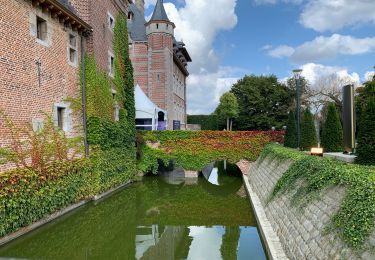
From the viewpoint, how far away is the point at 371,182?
15.9 feet

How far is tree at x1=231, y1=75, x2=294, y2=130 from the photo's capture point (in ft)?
148

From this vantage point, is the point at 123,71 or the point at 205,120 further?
the point at 205,120

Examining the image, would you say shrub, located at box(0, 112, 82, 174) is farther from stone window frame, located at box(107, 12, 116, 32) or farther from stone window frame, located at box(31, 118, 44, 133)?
stone window frame, located at box(107, 12, 116, 32)

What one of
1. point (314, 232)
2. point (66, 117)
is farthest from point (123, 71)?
point (314, 232)

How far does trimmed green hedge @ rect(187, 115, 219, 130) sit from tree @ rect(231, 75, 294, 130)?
478 cm

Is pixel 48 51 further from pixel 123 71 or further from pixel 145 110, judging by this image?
pixel 145 110

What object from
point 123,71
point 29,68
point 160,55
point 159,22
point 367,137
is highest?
point 159,22

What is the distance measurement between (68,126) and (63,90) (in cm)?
147

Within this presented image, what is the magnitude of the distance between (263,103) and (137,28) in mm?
19930

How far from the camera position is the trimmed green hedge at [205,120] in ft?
172

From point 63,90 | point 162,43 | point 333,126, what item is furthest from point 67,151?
point 162,43

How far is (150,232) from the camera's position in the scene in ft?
36.8

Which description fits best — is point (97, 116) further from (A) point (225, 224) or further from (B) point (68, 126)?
(A) point (225, 224)

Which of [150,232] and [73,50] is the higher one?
[73,50]
